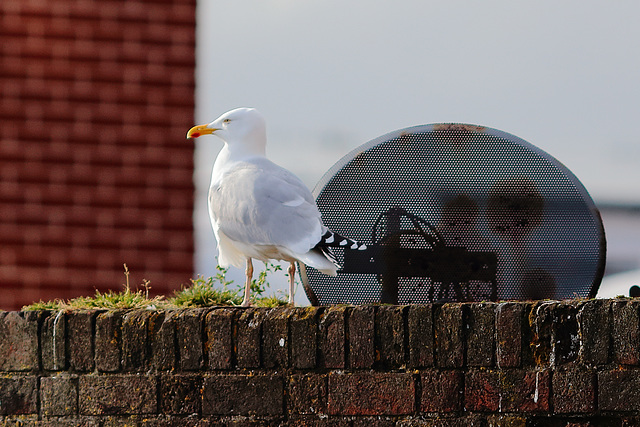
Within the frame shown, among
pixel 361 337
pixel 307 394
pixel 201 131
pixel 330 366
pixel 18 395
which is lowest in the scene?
pixel 18 395

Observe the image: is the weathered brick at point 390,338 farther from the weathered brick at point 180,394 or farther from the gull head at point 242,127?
the gull head at point 242,127

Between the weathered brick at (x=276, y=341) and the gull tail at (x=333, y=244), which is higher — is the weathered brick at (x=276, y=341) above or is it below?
below

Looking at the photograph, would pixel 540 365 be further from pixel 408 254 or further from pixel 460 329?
pixel 408 254

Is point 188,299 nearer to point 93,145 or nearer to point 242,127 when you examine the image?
point 242,127

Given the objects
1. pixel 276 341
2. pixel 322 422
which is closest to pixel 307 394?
pixel 322 422

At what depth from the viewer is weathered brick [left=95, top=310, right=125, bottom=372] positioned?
3524 millimetres

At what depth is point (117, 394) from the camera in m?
3.51

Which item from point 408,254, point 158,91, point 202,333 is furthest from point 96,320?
point 158,91

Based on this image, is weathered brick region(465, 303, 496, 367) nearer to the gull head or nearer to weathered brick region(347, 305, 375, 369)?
weathered brick region(347, 305, 375, 369)

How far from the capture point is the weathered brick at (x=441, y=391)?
3146 millimetres

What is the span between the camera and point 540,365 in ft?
10.1

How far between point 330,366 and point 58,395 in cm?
110

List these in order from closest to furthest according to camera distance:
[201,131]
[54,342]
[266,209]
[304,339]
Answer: [304,339], [54,342], [266,209], [201,131]

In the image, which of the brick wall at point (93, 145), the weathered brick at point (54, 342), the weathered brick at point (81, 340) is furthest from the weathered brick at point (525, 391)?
the brick wall at point (93, 145)
